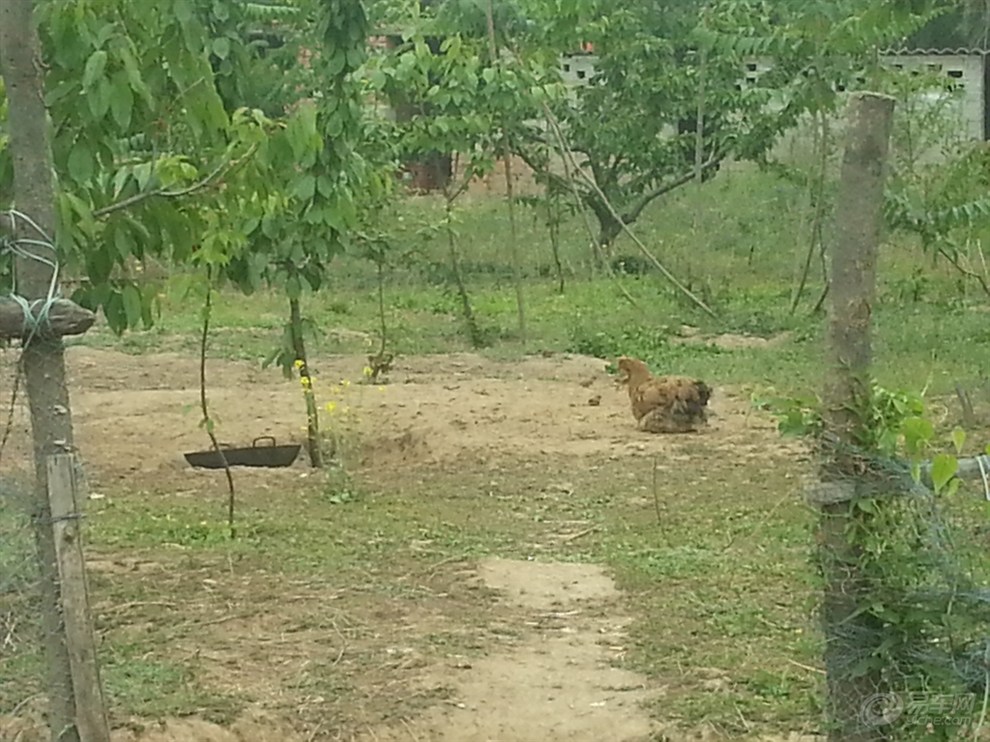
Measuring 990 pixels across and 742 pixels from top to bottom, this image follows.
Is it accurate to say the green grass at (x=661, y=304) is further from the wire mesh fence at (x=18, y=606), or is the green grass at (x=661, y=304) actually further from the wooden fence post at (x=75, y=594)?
the wooden fence post at (x=75, y=594)

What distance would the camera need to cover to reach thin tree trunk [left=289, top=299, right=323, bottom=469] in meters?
7.62

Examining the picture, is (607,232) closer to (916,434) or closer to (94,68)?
(94,68)

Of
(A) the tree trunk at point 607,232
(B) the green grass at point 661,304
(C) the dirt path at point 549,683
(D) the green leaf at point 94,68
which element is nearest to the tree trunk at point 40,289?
(D) the green leaf at point 94,68

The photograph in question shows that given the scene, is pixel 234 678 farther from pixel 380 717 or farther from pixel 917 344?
pixel 917 344

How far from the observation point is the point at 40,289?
3.30 m

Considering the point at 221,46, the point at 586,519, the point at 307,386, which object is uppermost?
the point at 221,46

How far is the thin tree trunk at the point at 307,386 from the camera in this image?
7.62 meters

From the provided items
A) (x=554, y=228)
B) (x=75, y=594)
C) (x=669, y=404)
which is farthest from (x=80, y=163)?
(x=554, y=228)

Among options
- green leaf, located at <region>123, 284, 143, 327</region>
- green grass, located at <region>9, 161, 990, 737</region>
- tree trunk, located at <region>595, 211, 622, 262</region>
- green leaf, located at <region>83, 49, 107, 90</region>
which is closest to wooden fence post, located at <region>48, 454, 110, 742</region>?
green grass, located at <region>9, 161, 990, 737</region>

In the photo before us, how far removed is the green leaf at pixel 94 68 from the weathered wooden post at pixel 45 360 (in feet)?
0.35

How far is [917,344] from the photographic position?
37.5 feet

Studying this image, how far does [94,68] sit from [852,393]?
A: 1.72 m

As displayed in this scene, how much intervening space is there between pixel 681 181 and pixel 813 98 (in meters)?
3.25

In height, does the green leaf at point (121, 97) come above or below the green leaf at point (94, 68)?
below
